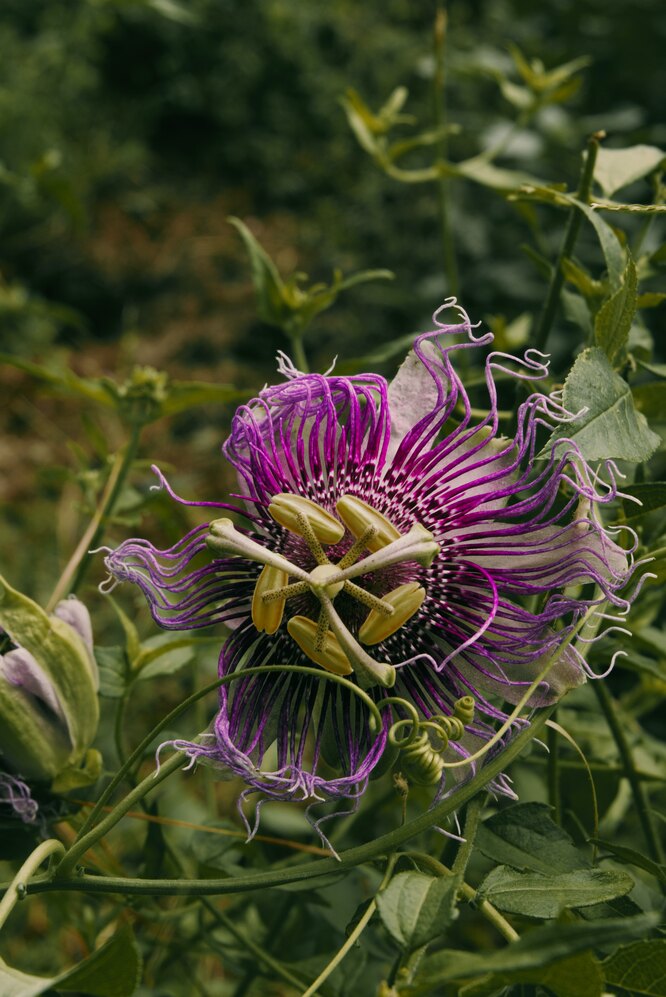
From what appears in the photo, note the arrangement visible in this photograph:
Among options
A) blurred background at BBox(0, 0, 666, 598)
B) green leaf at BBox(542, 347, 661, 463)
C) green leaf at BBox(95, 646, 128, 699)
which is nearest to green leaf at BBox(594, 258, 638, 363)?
green leaf at BBox(542, 347, 661, 463)

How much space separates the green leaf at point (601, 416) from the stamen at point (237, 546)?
145mm

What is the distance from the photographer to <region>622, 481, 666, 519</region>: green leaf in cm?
57

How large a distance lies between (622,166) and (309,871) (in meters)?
0.52

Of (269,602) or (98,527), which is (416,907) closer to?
(269,602)

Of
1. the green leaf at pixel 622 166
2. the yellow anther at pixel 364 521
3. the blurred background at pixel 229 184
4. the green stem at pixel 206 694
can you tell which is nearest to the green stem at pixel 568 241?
the green leaf at pixel 622 166

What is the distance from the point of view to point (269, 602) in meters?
0.56

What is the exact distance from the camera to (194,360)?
7.74 feet

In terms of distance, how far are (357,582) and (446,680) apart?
7 centimetres

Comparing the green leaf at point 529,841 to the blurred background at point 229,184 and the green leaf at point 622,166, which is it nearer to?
the green leaf at point 622,166

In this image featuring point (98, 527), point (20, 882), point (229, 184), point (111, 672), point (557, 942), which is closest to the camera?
point (557, 942)

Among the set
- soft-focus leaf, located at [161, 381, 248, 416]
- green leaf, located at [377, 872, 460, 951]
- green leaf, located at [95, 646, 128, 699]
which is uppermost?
soft-focus leaf, located at [161, 381, 248, 416]

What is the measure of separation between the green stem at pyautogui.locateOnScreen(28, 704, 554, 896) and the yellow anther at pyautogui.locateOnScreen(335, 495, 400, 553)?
0.39 ft

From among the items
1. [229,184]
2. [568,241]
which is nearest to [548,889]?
[568,241]

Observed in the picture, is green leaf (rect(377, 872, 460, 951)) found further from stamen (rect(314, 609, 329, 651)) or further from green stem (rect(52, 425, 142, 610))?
green stem (rect(52, 425, 142, 610))
